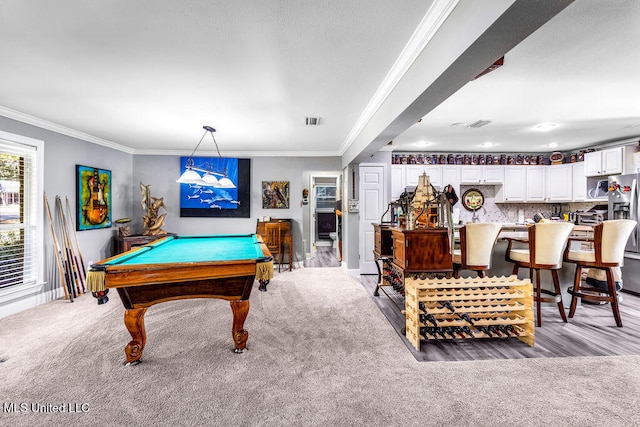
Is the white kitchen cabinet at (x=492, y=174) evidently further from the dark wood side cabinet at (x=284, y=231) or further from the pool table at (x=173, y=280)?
the pool table at (x=173, y=280)

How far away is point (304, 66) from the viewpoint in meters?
2.46

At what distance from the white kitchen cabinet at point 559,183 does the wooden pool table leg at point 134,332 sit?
7.24 meters

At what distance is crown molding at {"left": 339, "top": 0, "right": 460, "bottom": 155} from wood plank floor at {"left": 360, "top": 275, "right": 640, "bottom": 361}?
233 centimetres

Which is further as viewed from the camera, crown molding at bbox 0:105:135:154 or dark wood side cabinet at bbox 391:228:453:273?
crown molding at bbox 0:105:135:154

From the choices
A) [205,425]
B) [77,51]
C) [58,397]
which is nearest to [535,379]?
[205,425]

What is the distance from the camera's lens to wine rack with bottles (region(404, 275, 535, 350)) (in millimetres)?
2697

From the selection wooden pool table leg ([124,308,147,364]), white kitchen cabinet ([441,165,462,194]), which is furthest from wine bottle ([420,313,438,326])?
white kitchen cabinet ([441,165,462,194])

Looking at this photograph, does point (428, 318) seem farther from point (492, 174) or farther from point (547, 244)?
point (492, 174)

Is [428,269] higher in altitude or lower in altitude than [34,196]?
lower

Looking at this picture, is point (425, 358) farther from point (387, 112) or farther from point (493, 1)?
point (493, 1)

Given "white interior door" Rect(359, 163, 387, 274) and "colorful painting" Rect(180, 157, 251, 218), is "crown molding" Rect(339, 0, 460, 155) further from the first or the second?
"colorful painting" Rect(180, 157, 251, 218)

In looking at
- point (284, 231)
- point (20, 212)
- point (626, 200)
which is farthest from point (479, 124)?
point (20, 212)

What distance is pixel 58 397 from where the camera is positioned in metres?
1.98

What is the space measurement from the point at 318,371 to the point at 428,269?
1.37 metres
